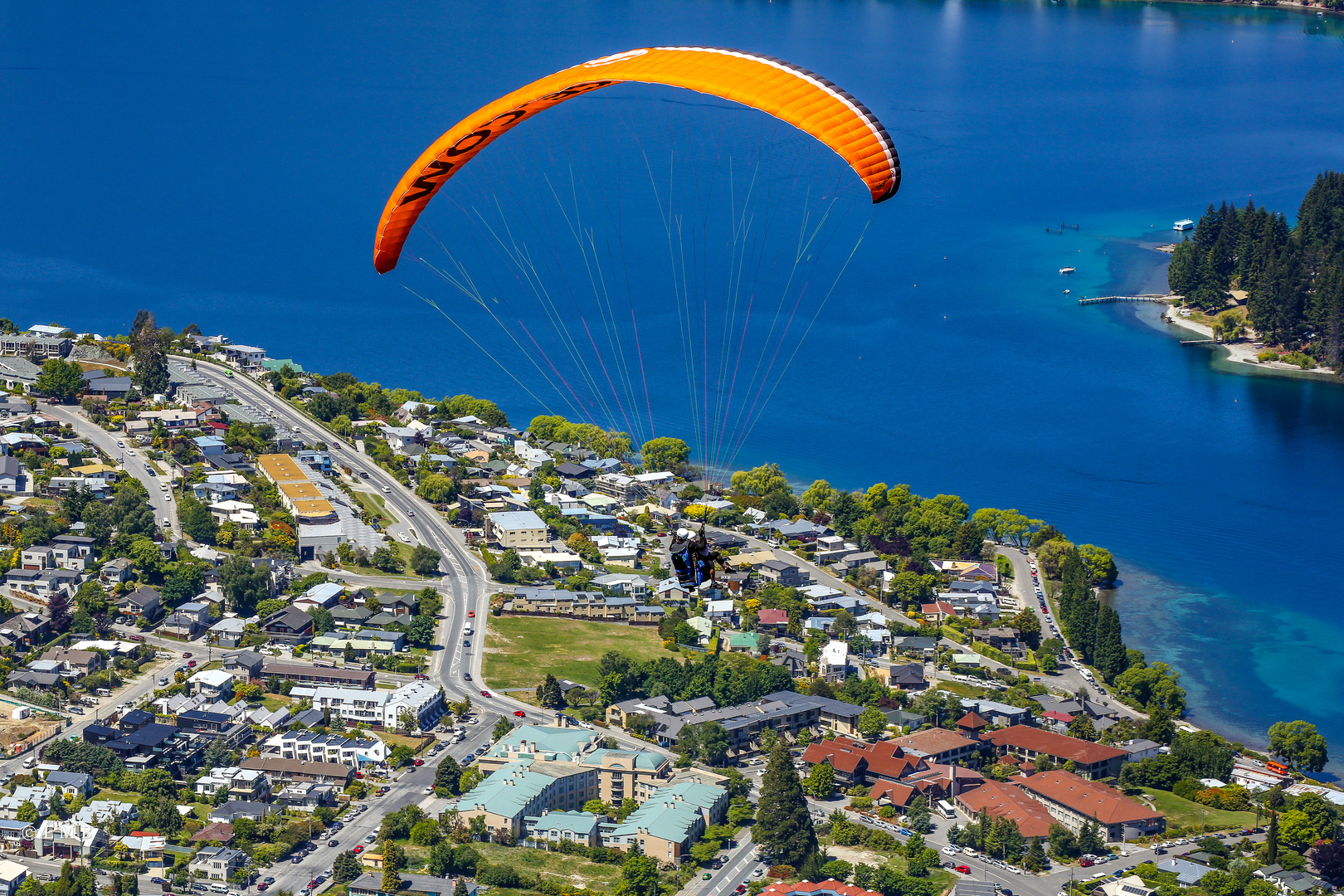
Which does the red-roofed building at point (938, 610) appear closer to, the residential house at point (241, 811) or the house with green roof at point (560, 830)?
the house with green roof at point (560, 830)

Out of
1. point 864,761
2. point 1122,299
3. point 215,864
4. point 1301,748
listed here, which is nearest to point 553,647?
point 864,761

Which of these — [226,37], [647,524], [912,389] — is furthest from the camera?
[226,37]

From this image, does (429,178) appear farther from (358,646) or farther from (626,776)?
(358,646)

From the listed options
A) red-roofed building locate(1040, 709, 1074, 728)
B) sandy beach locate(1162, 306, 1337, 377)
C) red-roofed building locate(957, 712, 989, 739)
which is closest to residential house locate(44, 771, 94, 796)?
red-roofed building locate(957, 712, 989, 739)

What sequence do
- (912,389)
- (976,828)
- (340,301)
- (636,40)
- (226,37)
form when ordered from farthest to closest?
1. (226,37)
2. (636,40)
3. (340,301)
4. (912,389)
5. (976,828)

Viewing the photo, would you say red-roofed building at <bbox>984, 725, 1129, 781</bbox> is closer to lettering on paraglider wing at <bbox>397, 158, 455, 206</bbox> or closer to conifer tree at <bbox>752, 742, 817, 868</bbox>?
conifer tree at <bbox>752, 742, 817, 868</bbox>

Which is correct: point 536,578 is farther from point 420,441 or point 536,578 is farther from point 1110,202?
point 1110,202

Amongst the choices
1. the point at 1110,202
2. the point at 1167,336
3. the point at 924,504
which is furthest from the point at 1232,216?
the point at 924,504
